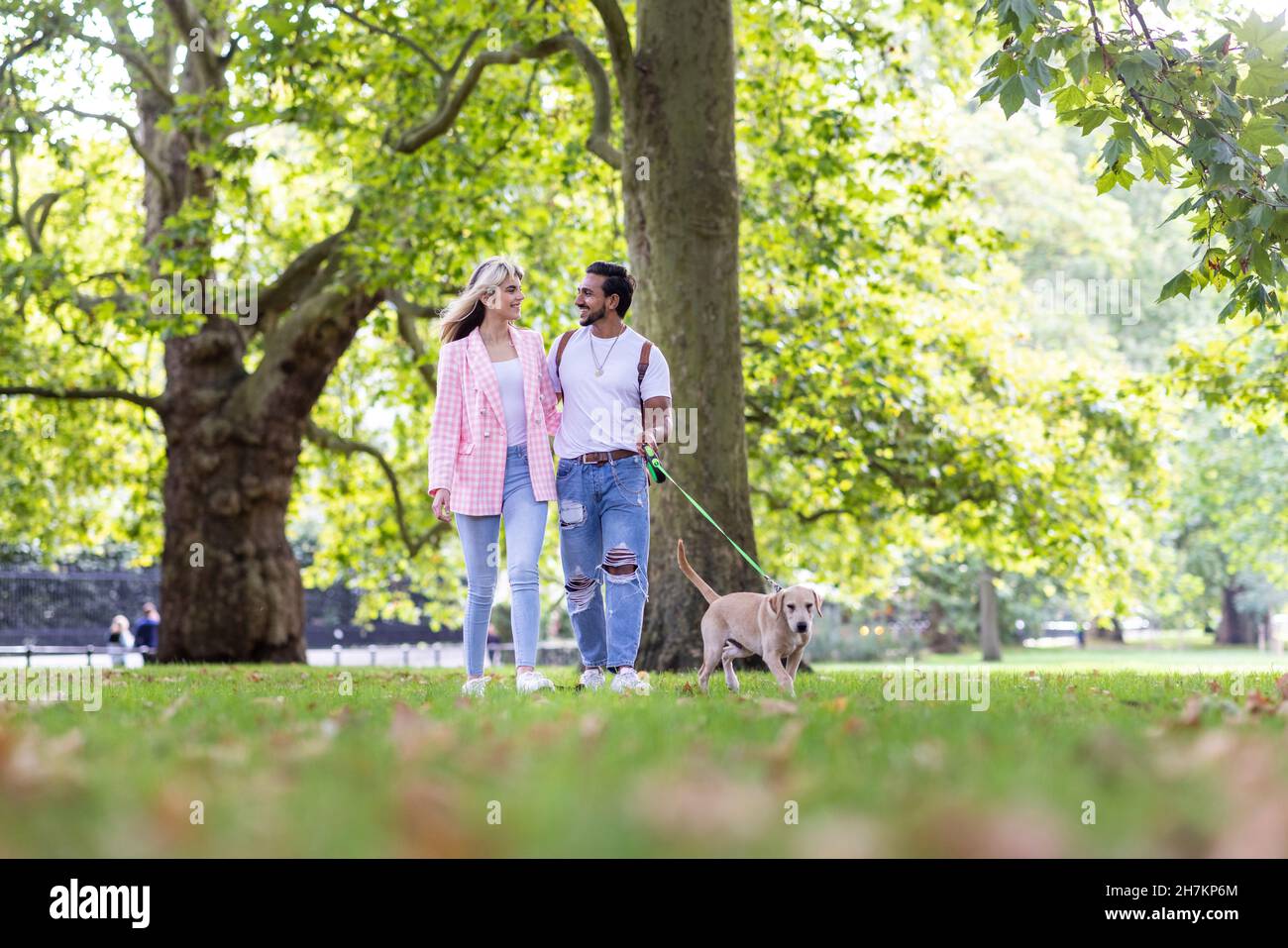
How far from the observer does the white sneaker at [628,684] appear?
264 inches

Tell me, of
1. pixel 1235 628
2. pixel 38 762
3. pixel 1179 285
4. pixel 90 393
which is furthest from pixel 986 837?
pixel 1235 628

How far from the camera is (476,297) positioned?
7.12 metres

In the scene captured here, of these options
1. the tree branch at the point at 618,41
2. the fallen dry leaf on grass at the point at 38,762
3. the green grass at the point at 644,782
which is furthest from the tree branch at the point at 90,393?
the fallen dry leaf on grass at the point at 38,762

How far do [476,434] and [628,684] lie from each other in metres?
1.60

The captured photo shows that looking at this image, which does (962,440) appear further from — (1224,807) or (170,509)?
(1224,807)

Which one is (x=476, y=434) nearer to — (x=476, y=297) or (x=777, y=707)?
(x=476, y=297)

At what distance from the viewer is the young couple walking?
7.01m

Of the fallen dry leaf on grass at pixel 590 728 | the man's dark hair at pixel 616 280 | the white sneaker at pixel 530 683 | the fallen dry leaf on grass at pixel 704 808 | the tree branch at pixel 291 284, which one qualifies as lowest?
the white sneaker at pixel 530 683

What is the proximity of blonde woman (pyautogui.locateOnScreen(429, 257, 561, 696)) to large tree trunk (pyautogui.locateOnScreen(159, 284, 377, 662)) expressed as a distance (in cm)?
949

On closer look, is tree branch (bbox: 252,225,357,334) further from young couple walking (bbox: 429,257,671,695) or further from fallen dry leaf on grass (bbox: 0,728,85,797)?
fallen dry leaf on grass (bbox: 0,728,85,797)

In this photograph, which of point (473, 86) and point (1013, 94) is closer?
point (1013, 94)

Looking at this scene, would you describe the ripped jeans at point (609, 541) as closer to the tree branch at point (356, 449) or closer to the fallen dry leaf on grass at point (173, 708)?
the fallen dry leaf on grass at point (173, 708)

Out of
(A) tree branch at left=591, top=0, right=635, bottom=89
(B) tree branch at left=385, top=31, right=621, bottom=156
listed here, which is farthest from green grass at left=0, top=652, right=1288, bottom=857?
(B) tree branch at left=385, top=31, right=621, bottom=156

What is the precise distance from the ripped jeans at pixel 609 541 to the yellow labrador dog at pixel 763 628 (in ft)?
1.03
